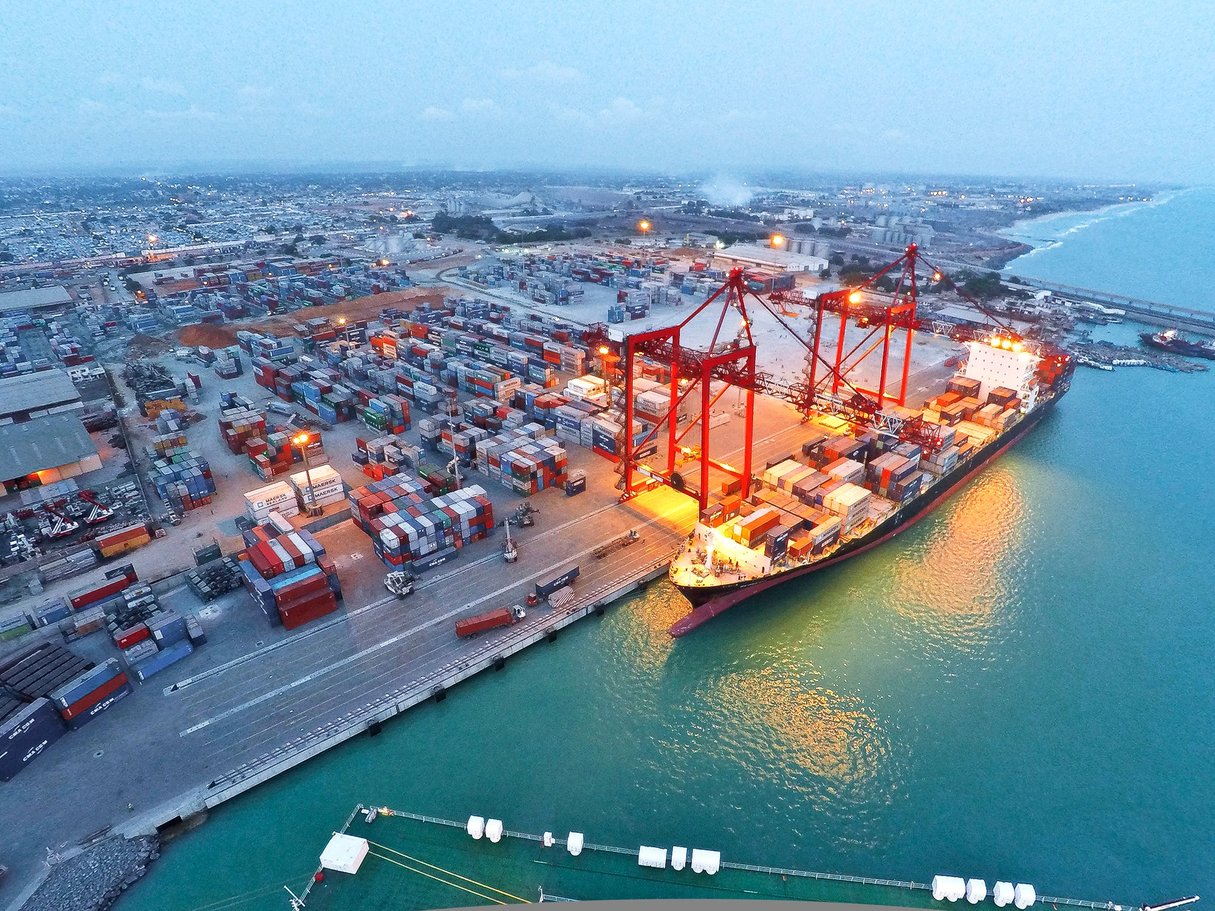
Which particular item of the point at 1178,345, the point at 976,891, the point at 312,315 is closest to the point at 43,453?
the point at 312,315

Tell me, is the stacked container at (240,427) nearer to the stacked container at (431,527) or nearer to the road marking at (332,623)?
the stacked container at (431,527)

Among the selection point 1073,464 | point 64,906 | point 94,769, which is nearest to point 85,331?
point 94,769

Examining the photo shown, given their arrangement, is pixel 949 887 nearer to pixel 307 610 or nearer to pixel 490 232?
pixel 307 610

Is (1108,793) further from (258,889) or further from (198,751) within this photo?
(198,751)

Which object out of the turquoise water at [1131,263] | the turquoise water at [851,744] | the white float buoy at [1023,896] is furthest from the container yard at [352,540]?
the turquoise water at [1131,263]

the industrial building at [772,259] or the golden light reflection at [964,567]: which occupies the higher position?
the industrial building at [772,259]

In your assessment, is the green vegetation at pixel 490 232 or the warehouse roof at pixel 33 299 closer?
the warehouse roof at pixel 33 299
